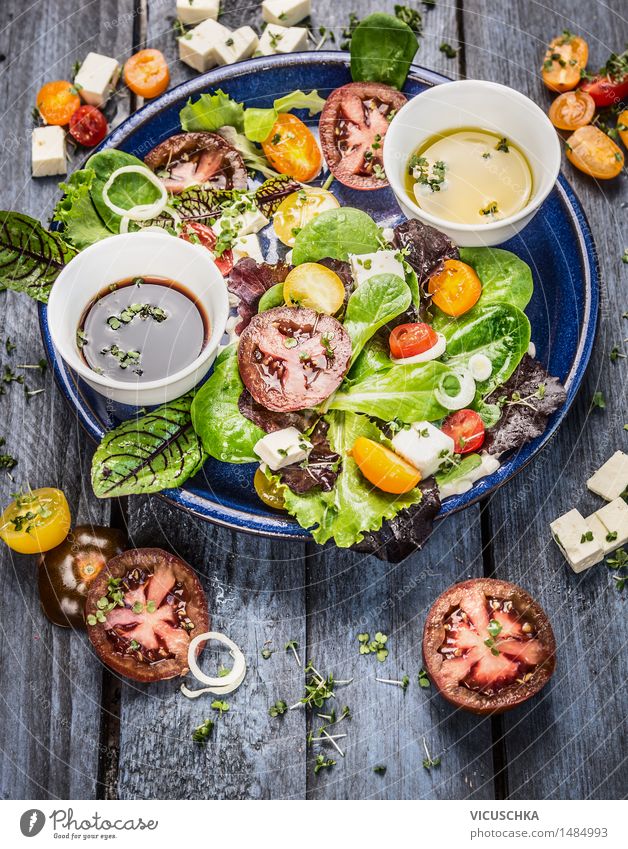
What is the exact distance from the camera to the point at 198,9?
3141 millimetres

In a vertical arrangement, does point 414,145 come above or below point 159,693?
above

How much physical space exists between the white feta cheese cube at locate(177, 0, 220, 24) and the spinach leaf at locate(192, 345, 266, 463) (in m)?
1.30

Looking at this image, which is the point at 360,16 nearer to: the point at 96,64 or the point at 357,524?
the point at 96,64

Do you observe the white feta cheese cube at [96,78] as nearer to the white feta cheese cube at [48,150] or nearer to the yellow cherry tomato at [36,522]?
the white feta cheese cube at [48,150]

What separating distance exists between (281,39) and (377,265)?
98 cm

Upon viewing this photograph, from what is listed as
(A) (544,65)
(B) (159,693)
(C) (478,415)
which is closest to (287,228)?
(C) (478,415)

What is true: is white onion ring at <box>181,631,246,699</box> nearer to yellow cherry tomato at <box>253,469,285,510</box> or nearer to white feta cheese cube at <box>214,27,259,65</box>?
yellow cherry tomato at <box>253,469,285,510</box>

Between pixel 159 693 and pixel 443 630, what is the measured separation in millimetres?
841

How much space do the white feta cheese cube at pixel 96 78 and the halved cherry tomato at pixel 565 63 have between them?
4.69 feet

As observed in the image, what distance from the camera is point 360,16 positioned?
3.23 m

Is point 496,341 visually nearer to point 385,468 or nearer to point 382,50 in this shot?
point 385,468

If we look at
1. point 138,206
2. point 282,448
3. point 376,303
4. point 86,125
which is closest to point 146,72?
point 86,125

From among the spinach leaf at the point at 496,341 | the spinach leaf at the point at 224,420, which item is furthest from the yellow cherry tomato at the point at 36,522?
the spinach leaf at the point at 496,341

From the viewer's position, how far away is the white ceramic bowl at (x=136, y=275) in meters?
2.49
